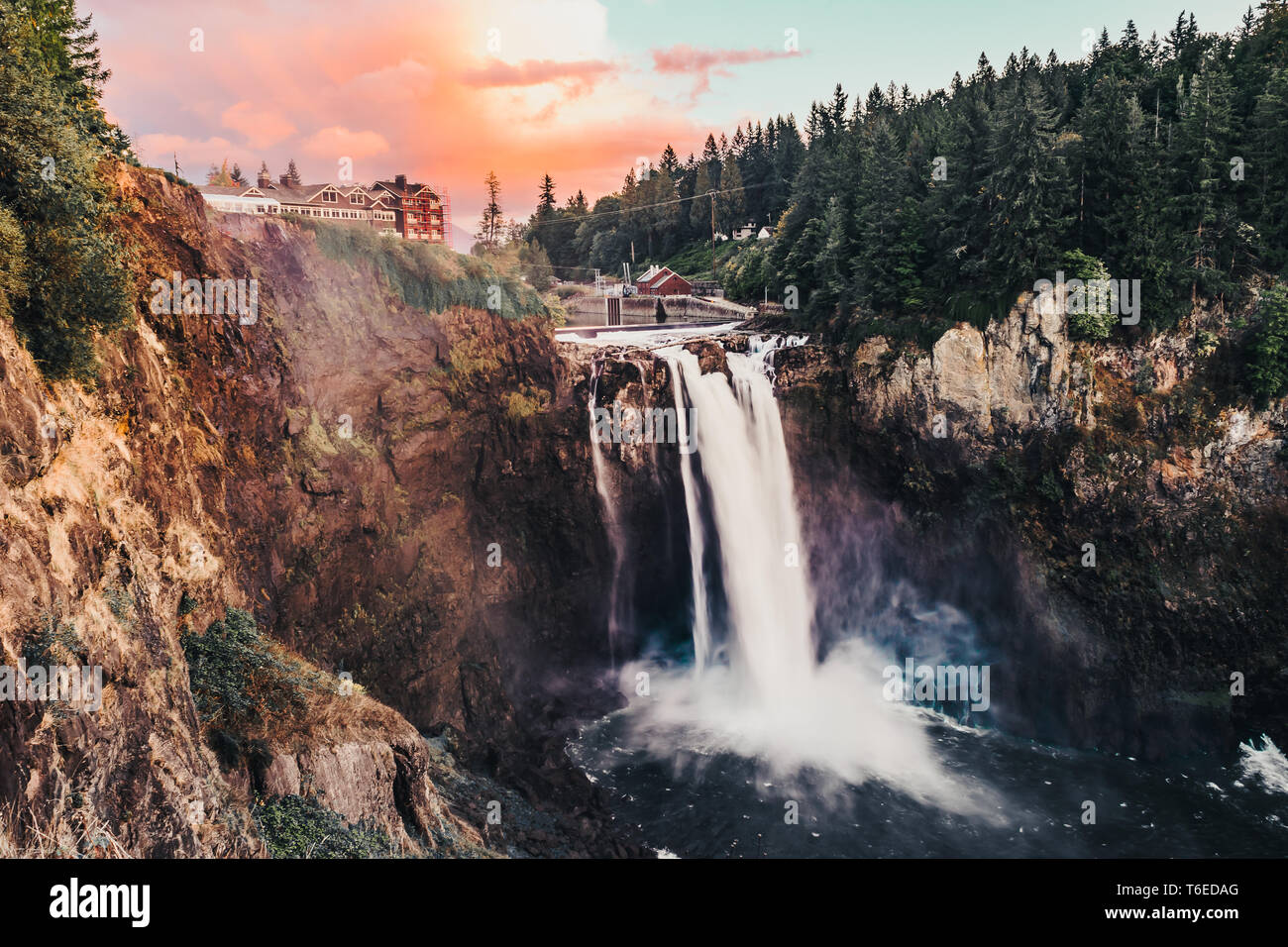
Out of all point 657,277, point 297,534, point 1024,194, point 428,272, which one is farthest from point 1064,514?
point 657,277

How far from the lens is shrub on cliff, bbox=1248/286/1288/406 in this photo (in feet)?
100

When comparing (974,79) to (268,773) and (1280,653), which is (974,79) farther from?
(268,773)

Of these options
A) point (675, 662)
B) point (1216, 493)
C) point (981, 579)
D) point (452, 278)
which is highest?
point (452, 278)

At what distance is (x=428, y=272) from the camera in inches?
1352

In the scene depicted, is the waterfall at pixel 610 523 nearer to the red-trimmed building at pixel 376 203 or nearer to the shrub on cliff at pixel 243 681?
the red-trimmed building at pixel 376 203

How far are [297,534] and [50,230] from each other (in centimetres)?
1336

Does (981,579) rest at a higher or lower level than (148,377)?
lower

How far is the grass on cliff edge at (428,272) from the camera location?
31984mm

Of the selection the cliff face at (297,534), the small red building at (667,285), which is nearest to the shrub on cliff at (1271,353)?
the cliff face at (297,534)

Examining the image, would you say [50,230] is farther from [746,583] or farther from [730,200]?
[730,200]

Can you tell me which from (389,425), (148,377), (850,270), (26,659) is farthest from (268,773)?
(850,270)

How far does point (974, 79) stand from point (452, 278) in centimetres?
5956

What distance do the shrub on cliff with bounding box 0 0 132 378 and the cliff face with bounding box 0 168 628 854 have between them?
1.26 metres

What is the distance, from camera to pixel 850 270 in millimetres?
40375
